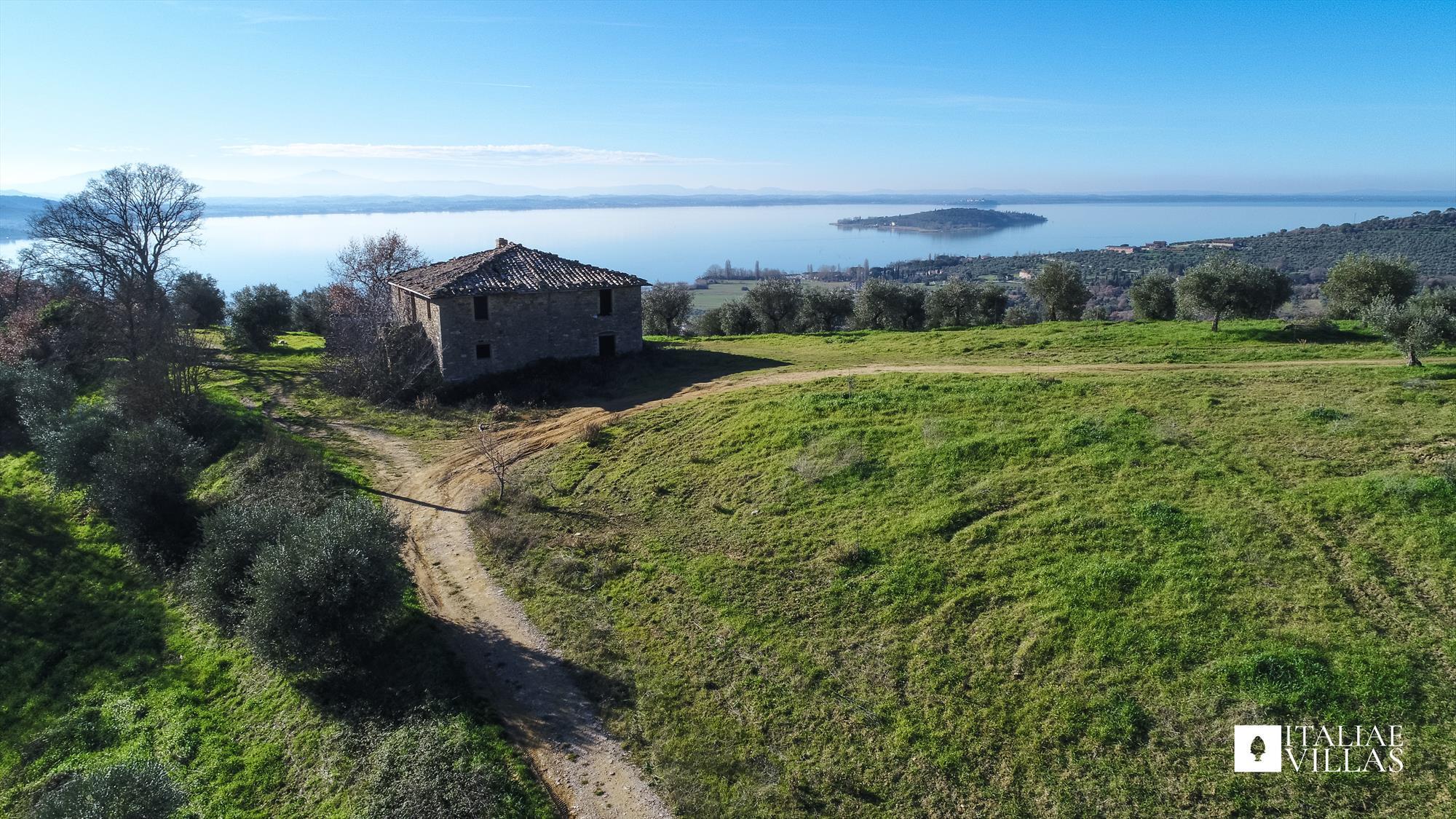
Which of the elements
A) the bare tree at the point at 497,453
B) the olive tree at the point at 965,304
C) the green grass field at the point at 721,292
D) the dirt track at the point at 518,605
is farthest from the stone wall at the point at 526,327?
the green grass field at the point at 721,292

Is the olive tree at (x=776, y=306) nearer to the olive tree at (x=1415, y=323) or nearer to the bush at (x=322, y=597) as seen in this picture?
the olive tree at (x=1415, y=323)

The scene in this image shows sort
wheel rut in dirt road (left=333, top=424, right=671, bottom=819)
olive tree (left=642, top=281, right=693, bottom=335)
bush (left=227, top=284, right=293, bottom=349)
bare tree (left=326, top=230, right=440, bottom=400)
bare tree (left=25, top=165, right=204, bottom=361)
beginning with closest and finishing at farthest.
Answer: wheel rut in dirt road (left=333, top=424, right=671, bottom=819) < bare tree (left=326, top=230, right=440, bottom=400) < bare tree (left=25, top=165, right=204, bottom=361) < bush (left=227, top=284, right=293, bottom=349) < olive tree (left=642, top=281, right=693, bottom=335)

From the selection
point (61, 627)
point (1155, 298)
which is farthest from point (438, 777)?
point (1155, 298)

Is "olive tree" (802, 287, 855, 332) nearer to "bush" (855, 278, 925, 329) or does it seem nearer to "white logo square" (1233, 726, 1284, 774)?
"bush" (855, 278, 925, 329)

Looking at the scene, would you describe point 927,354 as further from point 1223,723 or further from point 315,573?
point 315,573

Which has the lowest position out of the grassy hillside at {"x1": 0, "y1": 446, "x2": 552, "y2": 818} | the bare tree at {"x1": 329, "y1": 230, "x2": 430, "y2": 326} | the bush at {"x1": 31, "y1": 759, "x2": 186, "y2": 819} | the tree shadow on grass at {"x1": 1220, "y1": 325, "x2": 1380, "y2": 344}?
the grassy hillside at {"x1": 0, "y1": 446, "x2": 552, "y2": 818}

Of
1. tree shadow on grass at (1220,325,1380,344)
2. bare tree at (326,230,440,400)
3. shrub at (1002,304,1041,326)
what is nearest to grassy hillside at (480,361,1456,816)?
tree shadow on grass at (1220,325,1380,344)

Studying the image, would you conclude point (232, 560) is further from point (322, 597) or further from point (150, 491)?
point (150, 491)

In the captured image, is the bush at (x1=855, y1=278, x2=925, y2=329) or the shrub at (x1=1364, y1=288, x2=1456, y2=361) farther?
the bush at (x1=855, y1=278, x2=925, y2=329)
